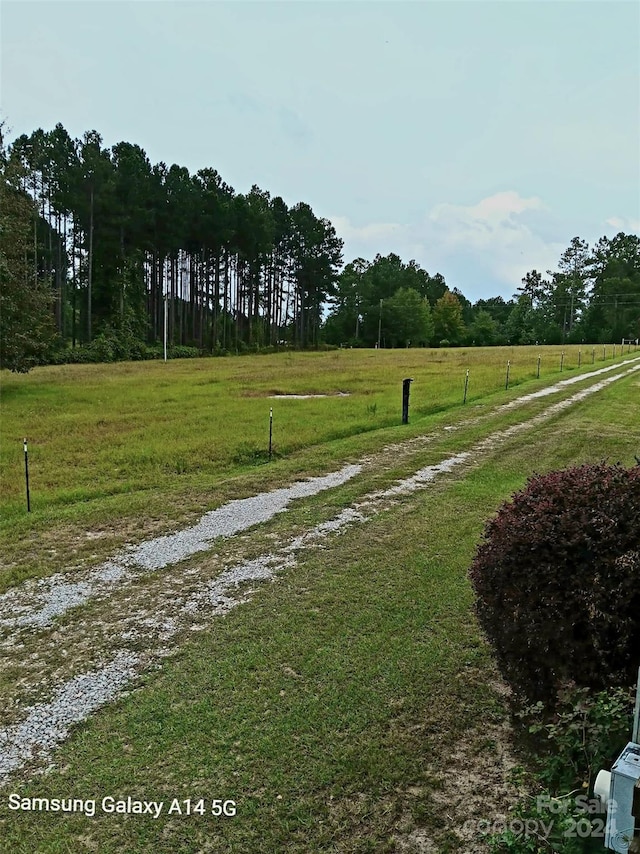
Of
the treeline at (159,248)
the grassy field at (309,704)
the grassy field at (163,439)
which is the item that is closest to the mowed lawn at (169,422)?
the grassy field at (163,439)

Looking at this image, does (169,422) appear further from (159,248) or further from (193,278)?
(193,278)

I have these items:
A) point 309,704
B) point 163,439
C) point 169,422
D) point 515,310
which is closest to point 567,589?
point 309,704

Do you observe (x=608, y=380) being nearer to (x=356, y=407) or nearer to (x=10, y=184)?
(x=356, y=407)

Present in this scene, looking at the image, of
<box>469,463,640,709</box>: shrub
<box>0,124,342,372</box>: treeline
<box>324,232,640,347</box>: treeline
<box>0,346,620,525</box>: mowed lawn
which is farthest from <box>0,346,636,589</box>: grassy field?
<box>324,232,640,347</box>: treeline

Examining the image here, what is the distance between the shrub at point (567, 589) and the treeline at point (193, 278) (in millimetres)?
20230

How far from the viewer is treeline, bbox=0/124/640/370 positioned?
2611cm

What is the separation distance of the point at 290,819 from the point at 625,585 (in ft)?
5.62

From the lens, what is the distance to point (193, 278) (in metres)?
56.0

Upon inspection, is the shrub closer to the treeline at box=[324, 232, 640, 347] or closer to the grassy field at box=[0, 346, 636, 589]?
the grassy field at box=[0, 346, 636, 589]

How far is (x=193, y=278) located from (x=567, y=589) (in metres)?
57.3

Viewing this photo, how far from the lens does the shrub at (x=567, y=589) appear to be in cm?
242

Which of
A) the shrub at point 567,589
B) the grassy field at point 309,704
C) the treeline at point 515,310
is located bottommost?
the grassy field at point 309,704

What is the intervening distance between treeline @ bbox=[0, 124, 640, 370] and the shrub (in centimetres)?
2023

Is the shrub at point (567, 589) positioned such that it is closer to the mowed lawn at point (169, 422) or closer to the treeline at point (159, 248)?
the mowed lawn at point (169, 422)
